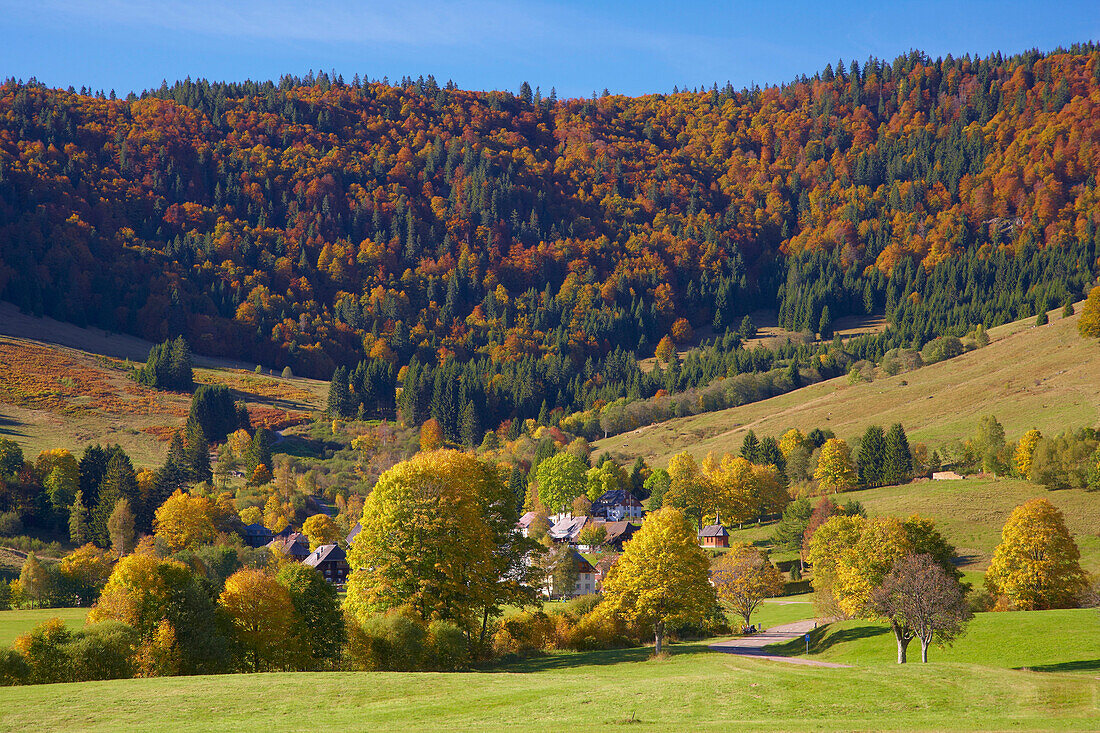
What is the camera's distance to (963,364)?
580 ft

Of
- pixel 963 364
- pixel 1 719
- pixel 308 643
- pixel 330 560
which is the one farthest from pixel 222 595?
pixel 963 364

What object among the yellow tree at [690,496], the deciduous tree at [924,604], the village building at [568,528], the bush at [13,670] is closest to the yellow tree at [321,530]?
the village building at [568,528]

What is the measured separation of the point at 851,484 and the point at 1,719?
116 meters

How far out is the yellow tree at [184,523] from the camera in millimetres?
105875

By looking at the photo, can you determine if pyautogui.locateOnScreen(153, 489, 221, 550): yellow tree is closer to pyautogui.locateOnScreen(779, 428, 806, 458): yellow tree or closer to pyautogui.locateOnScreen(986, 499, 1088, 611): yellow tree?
pyautogui.locateOnScreen(779, 428, 806, 458): yellow tree

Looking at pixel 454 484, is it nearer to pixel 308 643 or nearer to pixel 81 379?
pixel 308 643

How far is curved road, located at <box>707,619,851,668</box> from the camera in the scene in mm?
55562

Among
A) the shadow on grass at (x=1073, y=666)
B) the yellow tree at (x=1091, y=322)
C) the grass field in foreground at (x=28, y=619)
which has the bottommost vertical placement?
the grass field in foreground at (x=28, y=619)

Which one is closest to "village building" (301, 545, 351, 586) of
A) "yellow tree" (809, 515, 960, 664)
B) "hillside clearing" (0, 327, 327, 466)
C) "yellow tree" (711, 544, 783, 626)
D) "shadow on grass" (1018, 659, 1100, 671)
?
"yellow tree" (711, 544, 783, 626)

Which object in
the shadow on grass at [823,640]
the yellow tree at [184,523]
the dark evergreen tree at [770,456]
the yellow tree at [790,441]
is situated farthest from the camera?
the yellow tree at [790,441]

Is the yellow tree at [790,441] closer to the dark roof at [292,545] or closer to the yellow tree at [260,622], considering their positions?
the dark roof at [292,545]

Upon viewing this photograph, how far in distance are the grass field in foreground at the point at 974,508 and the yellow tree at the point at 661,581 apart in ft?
126

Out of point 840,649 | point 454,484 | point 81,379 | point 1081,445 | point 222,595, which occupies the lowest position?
point 840,649

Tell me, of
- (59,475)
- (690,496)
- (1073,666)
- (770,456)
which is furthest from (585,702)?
(770,456)
